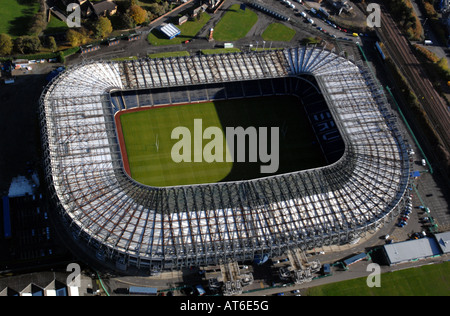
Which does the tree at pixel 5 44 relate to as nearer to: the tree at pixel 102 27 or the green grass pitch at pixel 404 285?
the tree at pixel 102 27

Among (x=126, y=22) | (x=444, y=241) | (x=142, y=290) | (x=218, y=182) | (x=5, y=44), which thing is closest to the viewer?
(x=142, y=290)

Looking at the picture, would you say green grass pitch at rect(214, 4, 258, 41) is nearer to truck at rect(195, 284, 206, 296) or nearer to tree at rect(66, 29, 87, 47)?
tree at rect(66, 29, 87, 47)

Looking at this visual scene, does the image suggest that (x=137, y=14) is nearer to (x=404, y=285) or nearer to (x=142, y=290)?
(x=142, y=290)

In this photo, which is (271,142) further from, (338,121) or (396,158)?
(396,158)

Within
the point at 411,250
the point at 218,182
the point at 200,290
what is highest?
the point at 218,182

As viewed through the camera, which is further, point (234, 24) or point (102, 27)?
point (234, 24)

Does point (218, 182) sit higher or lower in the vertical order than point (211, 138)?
lower

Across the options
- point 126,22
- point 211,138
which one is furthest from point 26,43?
point 211,138

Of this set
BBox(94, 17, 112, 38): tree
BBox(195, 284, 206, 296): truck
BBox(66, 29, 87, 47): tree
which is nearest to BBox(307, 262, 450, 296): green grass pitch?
BBox(195, 284, 206, 296): truck
